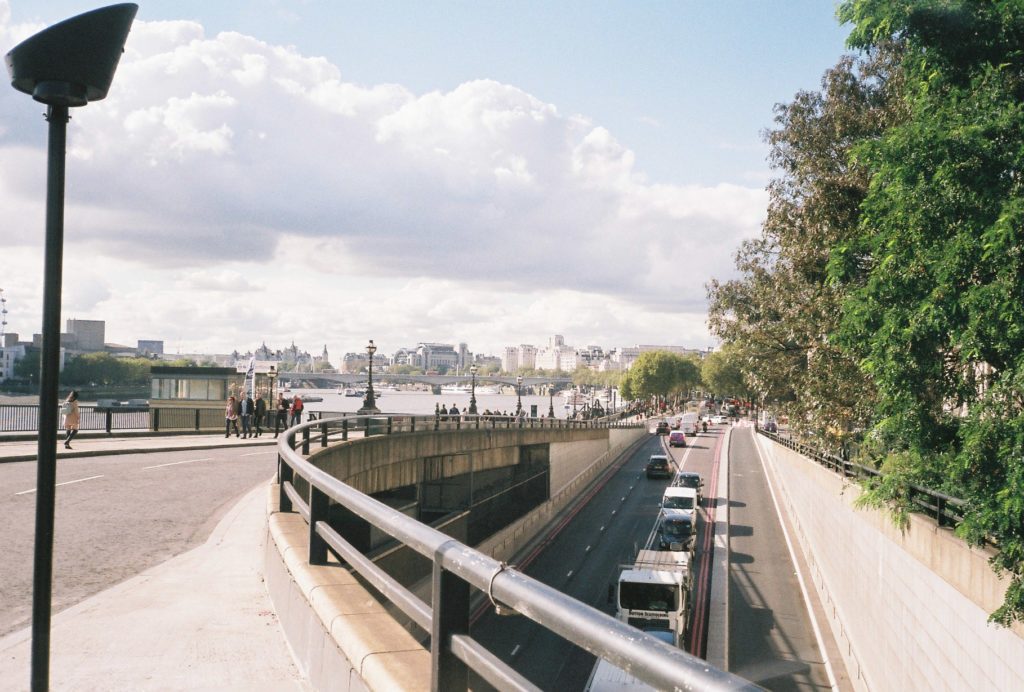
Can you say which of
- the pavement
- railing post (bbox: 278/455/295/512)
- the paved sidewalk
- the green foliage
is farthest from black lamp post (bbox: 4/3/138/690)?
the green foliage

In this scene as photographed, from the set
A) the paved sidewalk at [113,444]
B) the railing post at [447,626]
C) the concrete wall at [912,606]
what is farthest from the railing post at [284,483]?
the paved sidewalk at [113,444]

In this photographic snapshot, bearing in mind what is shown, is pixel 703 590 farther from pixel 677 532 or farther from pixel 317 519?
pixel 317 519

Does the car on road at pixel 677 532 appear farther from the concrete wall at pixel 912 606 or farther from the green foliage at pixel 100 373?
the green foliage at pixel 100 373

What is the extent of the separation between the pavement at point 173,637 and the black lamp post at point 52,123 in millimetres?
1500

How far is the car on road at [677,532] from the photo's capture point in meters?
36.2

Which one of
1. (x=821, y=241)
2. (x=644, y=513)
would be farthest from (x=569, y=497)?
(x=821, y=241)

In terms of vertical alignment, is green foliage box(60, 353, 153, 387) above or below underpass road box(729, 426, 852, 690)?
above

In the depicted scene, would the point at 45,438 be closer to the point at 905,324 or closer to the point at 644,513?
the point at 905,324

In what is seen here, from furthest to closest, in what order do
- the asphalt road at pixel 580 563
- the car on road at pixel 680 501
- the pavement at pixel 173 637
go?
the car on road at pixel 680 501
the asphalt road at pixel 580 563
the pavement at pixel 173 637

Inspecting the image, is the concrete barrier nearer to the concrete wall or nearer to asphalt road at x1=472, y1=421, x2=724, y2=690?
asphalt road at x1=472, y1=421, x2=724, y2=690

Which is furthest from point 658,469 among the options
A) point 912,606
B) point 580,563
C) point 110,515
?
point 110,515

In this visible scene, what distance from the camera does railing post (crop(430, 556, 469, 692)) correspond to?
274 centimetres

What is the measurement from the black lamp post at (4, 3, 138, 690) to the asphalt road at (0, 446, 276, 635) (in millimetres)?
3519

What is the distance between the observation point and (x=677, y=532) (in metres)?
36.7
